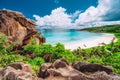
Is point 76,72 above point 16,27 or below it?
below

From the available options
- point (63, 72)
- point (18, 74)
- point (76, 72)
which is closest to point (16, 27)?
point (63, 72)

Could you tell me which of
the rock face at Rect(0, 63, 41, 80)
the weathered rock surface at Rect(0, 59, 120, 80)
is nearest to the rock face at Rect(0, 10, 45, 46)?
the rock face at Rect(0, 63, 41, 80)

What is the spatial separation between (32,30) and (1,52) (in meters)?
16.7

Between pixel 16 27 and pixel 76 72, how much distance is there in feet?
123

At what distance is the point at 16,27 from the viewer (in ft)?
154

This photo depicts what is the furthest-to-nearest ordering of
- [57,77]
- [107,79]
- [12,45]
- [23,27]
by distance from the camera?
1. [23,27]
2. [12,45]
3. [57,77]
4. [107,79]

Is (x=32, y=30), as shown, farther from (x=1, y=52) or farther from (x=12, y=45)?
(x=1, y=52)

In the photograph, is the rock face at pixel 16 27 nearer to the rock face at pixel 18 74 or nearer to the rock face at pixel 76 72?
the rock face at pixel 18 74

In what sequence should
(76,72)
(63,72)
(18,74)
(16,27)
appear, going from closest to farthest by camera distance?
(18,74) → (76,72) → (63,72) → (16,27)

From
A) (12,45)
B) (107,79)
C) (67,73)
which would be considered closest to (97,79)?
(107,79)

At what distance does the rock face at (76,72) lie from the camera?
10102mm

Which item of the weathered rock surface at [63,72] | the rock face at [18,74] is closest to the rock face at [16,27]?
the rock face at [18,74]

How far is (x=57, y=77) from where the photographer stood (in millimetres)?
10633

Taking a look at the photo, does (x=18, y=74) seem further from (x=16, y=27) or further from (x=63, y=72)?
(x=16, y=27)
